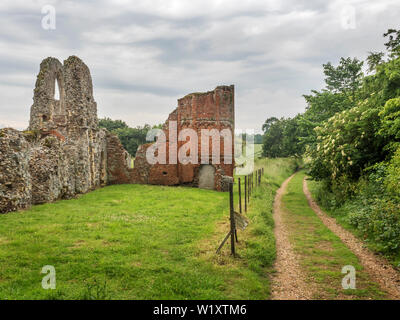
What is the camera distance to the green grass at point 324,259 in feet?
20.5

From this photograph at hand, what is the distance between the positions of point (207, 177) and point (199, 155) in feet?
6.23

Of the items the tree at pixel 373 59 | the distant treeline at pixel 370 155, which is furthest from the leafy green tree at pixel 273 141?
the tree at pixel 373 59

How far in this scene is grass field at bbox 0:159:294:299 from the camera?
5.84m

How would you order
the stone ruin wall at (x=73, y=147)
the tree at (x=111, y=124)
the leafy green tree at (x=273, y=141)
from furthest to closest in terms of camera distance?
the tree at (x=111, y=124) < the leafy green tree at (x=273, y=141) < the stone ruin wall at (x=73, y=147)

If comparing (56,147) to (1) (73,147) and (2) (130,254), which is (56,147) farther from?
(2) (130,254)

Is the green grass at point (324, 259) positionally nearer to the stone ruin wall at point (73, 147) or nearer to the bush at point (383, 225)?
the bush at point (383, 225)

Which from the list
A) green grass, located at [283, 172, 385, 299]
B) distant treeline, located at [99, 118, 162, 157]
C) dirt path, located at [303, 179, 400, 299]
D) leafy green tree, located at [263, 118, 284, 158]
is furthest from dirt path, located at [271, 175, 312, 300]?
distant treeline, located at [99, 118, 162, 157]

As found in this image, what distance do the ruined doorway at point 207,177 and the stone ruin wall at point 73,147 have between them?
1.12 feet

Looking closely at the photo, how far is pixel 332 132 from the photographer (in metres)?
15.4

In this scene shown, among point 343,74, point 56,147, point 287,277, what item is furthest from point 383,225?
point 343,74

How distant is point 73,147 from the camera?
18.5 m

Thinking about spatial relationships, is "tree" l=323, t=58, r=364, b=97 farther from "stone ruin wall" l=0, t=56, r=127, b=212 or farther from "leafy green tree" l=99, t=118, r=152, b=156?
"leafy green tree" l=99, t=118, r=152, b=156

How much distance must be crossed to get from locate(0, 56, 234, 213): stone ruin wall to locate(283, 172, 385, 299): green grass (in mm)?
10310
